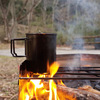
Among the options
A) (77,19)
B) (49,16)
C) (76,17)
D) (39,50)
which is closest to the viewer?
(39,50)

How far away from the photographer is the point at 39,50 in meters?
1.47

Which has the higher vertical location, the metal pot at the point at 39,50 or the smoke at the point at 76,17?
the smoke at the point at 76,17

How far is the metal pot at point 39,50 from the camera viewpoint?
1.46m

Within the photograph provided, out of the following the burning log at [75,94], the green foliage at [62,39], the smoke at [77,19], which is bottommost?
the burning log at [75,94]

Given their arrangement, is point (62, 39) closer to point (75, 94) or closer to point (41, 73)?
point (75, 94)

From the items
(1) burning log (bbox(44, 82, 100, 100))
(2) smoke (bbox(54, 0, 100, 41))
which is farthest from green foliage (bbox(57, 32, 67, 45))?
(1) burning log (bbox(44, 82, 100, 100))

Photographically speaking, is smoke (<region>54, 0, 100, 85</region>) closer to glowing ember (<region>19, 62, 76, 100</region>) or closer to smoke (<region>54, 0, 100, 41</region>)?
smoke (<region>54, 0, 100, 41</region>)

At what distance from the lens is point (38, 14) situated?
68.4 feet

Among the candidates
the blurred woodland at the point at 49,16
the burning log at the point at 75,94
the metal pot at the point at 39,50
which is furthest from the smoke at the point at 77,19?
the metal pot at the point at 39,50

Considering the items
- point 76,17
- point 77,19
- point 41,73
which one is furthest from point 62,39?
point 41,73

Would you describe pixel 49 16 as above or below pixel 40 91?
above

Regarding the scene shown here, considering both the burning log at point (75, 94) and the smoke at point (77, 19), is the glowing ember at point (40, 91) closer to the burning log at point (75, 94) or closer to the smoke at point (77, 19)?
the burning log at point (75, 94)

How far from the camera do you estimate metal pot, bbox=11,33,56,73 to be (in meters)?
1.46

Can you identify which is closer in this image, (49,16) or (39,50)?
(39,50)
